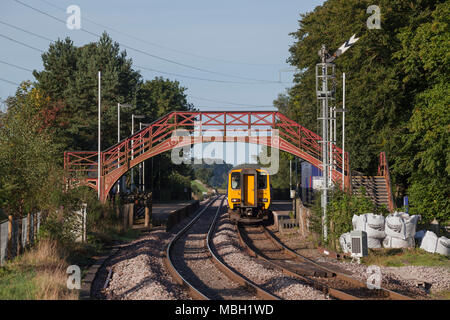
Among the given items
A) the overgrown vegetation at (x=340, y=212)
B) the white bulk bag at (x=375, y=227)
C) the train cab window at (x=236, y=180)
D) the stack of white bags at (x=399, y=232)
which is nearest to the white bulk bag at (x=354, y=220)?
the white bulk bag at (x=375, y=227)

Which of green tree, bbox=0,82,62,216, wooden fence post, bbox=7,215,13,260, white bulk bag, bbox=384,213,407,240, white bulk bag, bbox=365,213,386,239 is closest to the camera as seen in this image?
wooden fence post, bbox=7,215,13,260

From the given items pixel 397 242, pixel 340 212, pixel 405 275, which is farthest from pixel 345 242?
pixel 405 275

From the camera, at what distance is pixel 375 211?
20469 millimetres

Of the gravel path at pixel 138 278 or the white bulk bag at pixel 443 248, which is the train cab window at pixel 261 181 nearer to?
the gravel path at pixel 138 278

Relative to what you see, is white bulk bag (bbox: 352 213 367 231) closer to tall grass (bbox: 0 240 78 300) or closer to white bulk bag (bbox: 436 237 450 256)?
white bulk bag (bbox: 436 237 450 256)

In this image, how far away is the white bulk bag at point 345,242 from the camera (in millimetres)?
17453

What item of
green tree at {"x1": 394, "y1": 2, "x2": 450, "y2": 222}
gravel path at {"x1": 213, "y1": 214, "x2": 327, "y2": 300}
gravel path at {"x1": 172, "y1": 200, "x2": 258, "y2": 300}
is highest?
green tree at {"x1": 394, "y1": 2, "x2": 450, "y2": 222}

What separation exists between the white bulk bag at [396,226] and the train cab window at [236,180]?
1219 centimetres

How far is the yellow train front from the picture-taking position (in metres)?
28.3

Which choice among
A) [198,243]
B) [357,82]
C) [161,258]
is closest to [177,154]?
[357,82]

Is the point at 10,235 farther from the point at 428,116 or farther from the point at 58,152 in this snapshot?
the point at 428,116

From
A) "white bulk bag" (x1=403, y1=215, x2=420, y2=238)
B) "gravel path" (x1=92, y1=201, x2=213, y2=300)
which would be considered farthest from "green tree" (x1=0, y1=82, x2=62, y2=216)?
"white bulk bag" (x1=403, y1=215, x2=420, y2=238)

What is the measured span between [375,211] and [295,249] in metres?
3.54

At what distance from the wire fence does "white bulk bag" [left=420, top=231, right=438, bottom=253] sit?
40.5 feet
